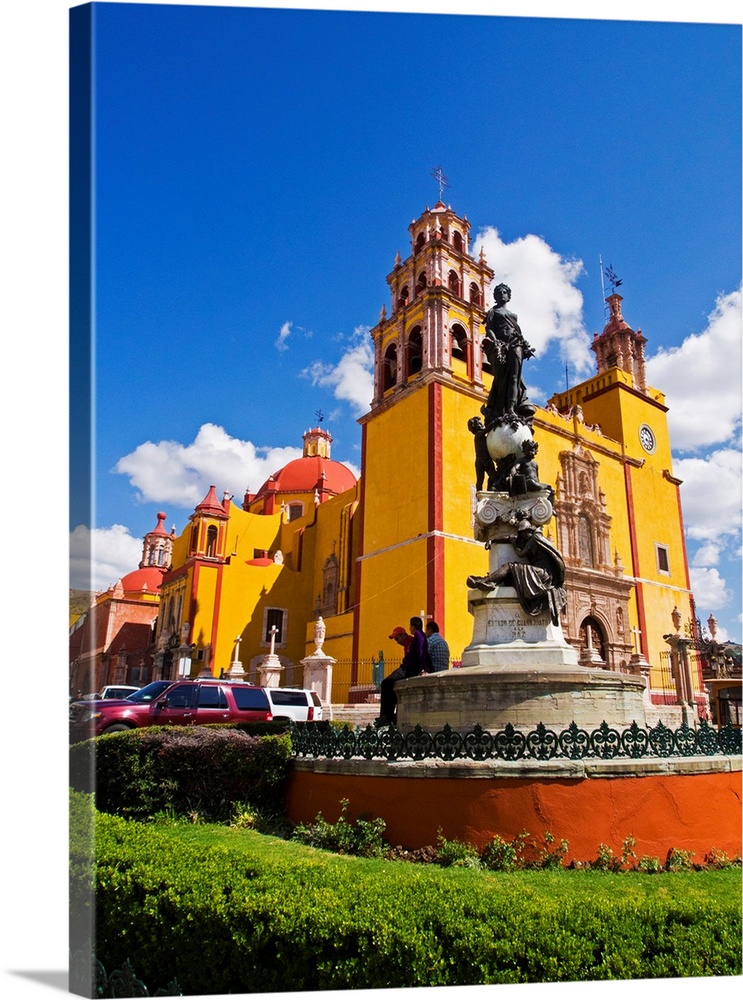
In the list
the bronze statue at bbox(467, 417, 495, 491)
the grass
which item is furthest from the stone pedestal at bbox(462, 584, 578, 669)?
Result: the grass

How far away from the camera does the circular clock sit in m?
31.0

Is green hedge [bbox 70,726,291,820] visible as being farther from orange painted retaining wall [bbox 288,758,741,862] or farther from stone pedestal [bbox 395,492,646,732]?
orange painted retaining wall [bbox 288,758,741,862]

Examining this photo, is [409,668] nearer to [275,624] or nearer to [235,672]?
[235,672]

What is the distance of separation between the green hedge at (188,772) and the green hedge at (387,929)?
9.61ft

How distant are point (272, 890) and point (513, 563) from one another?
182 inches

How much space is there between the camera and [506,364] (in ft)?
27.9

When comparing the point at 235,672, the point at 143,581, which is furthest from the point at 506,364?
the point at 143,581

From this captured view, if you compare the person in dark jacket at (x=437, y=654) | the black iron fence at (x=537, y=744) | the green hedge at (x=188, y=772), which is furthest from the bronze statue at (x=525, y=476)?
the green hedge at (x=188, y=772)

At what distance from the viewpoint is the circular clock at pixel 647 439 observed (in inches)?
1222

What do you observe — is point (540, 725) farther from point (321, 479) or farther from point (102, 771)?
→ point (321, 479)

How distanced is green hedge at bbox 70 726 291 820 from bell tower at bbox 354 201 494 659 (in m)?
12.8

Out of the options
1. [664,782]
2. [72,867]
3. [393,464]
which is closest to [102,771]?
[72,867]

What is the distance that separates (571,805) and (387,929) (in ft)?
7.40

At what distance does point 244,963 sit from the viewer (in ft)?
11.5
